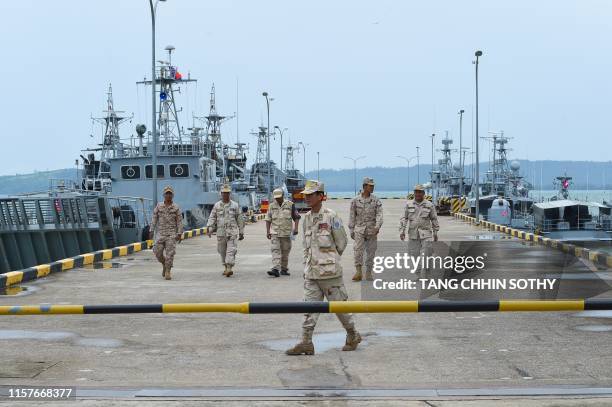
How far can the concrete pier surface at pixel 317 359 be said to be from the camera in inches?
291

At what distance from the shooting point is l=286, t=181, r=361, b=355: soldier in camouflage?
9.20 meters

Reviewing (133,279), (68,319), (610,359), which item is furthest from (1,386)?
(133,279)

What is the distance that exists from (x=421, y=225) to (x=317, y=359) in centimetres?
729

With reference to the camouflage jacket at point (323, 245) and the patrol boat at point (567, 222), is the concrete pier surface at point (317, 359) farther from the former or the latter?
the patrol boat at point (567, 222)

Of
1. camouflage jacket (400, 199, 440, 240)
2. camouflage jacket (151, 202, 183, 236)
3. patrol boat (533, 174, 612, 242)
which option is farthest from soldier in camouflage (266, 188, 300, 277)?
patrol boat (533, 174, 612, 242)

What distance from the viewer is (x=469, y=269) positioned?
1492 centimetres

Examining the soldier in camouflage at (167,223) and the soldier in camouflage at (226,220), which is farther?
the soldier in camouflage at (226,220)

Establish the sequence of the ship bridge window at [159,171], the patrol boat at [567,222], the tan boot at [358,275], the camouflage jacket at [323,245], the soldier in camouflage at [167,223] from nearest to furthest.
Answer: the camouflage jacket at [323,245], the tan boot at [358,275], the soldier in camouflage at [167,223], the patrol boat at [567,222], the ship bridge window at [159,171]

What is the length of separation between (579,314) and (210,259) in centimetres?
1303

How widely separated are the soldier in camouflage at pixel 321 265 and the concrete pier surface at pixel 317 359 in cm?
23

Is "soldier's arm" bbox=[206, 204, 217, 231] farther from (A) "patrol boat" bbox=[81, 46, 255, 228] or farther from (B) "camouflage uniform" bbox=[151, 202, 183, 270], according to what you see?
(A) "patrol boat" bbox=[81, 46, 255, 228]

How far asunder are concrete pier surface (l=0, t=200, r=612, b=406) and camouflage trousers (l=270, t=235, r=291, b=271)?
3.58 metres

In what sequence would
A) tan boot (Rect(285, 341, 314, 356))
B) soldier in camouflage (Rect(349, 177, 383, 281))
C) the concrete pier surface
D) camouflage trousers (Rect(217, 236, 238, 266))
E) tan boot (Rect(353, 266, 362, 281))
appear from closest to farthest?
1. the concrete pier surface
2. tan boot (Rect(285, 341, 314, 356))
3. soldier in camouflage (Rect(349, 177, 383, 281))
4. tan boot (Rect(353, 266, 362, 281))
5. camouflage trousers (Rect(217, 236, 238, 266))

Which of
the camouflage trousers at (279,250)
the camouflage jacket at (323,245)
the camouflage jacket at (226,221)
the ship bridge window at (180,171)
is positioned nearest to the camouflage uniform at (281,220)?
the camouflage trousers at (279,250)
